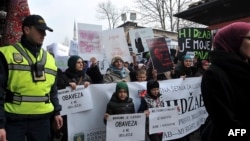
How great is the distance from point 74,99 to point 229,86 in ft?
10.3

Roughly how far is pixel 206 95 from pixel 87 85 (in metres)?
3.10

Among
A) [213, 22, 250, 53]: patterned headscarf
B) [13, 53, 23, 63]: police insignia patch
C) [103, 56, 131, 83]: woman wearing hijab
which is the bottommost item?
[103, 56, 131, 83]: woman wearing hijab

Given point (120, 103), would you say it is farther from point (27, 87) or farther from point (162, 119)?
point (27, 87)

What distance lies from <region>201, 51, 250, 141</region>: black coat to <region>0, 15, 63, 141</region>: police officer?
1645 millimetres

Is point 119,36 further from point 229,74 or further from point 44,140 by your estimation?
point 229,74

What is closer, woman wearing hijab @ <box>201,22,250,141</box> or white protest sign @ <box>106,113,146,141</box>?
woman wearing hijab @ <box>201,22,250,141</box>

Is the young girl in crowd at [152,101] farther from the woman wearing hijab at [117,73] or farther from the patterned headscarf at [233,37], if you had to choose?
the patterned headscarf at [233,37]

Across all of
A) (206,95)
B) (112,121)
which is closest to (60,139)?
(112,121)

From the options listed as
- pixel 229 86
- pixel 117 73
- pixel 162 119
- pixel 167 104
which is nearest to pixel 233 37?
pixel 229 86

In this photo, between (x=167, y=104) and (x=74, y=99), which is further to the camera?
(x=167, y=104)

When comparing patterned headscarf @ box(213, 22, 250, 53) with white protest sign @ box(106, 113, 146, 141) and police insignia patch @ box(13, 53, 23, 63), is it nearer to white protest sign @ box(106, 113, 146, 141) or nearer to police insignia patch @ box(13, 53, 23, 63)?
police insignia patch @ box(13, 53, 23, 63)

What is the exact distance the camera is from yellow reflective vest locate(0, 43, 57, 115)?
3.03m

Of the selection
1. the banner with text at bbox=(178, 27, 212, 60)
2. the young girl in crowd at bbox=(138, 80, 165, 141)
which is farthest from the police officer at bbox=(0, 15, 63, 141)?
the banner with text at bbox=(178, 27, 212, 60)

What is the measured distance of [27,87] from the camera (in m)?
3.08
